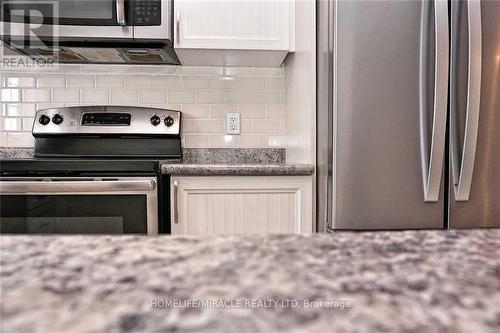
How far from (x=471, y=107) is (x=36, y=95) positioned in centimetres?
207

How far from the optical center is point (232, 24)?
5.86ft

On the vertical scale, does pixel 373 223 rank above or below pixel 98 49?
below

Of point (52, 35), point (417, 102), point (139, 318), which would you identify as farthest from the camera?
point (52, 35)

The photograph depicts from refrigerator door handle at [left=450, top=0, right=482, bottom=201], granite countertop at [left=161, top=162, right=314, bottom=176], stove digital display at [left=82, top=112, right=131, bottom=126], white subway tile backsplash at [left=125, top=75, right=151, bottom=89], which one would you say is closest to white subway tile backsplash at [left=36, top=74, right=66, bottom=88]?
stove digital display at [left=82, top=112, right=131, bottom=126]

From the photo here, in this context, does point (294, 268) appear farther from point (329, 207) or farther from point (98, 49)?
point (98, 49)

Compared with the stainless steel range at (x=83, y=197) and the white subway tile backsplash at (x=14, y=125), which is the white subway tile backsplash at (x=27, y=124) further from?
the stainless steel range at (x=83, y=197)

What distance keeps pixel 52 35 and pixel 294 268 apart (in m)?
1.82

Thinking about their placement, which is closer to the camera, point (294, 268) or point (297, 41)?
point (294, 268)

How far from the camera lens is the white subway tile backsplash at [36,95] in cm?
214

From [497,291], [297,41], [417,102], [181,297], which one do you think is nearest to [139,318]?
[181,297]

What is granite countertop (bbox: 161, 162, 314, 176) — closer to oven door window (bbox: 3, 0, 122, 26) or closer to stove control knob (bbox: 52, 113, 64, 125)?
oven door window (bbox: 3, 0, 122, 26)

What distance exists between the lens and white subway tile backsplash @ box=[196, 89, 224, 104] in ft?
7.20

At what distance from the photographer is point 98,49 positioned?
190cm

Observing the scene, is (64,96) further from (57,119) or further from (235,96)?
(235,96)
